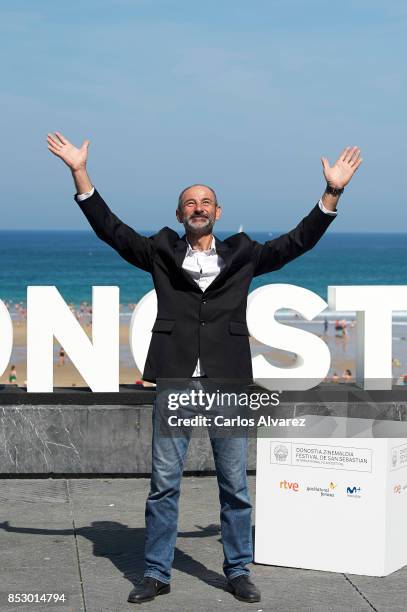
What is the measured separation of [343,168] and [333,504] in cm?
191

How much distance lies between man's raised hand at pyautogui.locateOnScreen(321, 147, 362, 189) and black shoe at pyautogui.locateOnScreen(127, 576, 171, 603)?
2260mm

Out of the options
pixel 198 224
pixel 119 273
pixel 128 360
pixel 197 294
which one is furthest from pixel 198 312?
pixel 119 273

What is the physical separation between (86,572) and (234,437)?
50.4 inches

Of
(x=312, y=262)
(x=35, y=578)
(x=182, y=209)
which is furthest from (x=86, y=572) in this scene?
(x=312, y=262)

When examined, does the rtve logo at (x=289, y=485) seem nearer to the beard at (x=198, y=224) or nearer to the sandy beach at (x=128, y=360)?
the beard at (x=198, y=224)

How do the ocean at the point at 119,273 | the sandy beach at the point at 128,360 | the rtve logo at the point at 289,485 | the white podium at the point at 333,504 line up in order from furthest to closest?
the ocean at the point at 119,273 → the sandy beach at the point at 128,360 → the rtve logo at the point at 289,485 → the white podium at the point at 333,504

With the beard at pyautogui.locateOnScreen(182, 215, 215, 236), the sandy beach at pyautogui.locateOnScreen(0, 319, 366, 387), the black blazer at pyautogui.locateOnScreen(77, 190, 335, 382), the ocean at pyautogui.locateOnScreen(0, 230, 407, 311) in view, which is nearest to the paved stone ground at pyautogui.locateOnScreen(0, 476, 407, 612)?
the black blazer at pyautogui.locateOnScreen(77, 190, 335, 382)

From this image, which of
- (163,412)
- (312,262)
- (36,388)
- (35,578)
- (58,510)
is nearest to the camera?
(163,412)

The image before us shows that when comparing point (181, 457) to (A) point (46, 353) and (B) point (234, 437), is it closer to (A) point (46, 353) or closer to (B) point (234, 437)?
(B) point (234, 437)

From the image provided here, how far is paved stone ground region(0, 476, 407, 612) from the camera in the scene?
5.74m

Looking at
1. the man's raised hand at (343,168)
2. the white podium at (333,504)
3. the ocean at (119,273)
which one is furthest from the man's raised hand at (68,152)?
the ocean at (119,273)

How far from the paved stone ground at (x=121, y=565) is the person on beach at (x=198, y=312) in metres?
0.19

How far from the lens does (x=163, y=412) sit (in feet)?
18.9

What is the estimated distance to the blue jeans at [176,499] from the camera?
19.0ft
